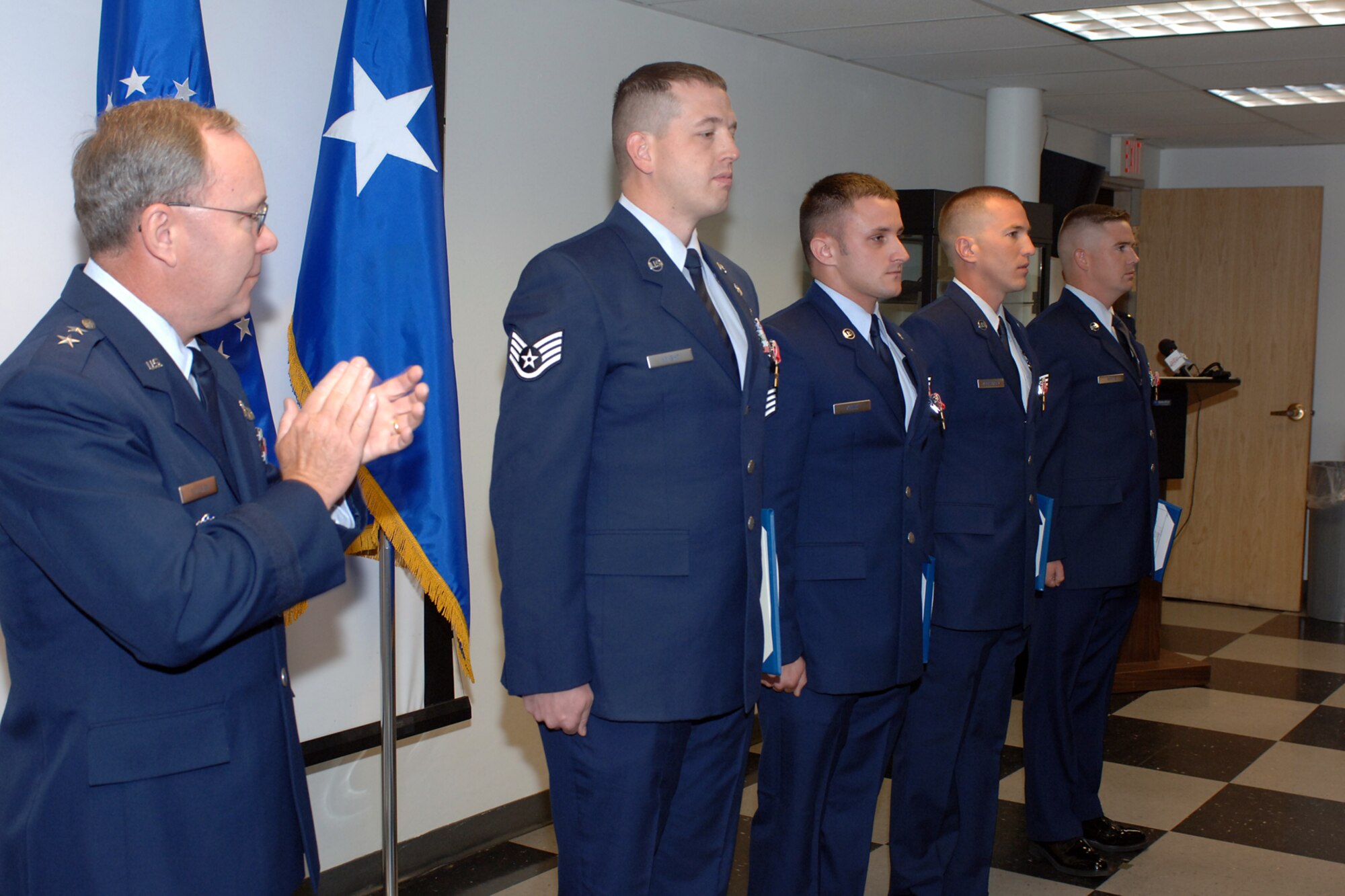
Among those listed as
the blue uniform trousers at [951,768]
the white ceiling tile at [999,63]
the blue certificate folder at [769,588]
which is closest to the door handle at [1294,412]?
the white ceiling tile at [999,63]

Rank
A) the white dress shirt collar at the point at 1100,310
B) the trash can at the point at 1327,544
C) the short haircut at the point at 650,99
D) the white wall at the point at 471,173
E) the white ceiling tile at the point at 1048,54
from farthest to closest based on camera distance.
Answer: the trash can at the point at 1327,544, the white ceiling tile at the point at 1048,54, the white dress shirt collar at the point at 1100,310, the white wall at the point at 471,173, the short haircut at the point at 650,99

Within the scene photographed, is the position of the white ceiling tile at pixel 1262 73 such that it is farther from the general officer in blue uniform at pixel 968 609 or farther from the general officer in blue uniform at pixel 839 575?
the general officer in blue uniform at pixel 839 575

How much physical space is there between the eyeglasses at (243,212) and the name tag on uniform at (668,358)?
0.60 m

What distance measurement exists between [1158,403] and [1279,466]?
1.97 meters

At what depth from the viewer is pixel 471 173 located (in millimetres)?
3211

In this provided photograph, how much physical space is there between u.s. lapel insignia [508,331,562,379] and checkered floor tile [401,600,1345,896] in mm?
1719

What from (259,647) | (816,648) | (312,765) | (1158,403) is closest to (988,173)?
(1158,403)

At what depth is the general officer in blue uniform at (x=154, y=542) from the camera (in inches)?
49.4

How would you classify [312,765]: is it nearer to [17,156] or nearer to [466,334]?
[466,334]

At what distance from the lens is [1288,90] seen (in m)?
5.37

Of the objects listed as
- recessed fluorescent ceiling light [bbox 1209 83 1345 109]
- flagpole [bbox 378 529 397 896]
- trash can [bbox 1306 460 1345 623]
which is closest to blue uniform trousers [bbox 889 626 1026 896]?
flagpole [bbox 378 529 397 896]

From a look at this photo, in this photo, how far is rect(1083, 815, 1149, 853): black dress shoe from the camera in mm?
3250

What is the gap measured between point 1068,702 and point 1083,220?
52.8 inches

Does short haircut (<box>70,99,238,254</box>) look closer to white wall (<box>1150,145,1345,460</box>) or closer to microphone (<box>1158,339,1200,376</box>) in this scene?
microphone (<box>1158,339,1200,376</box>)
